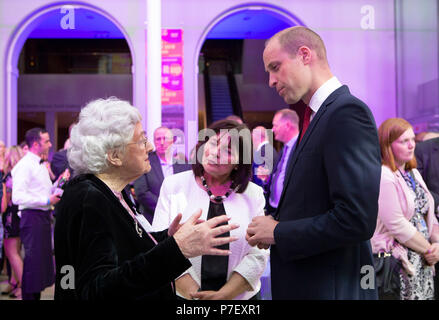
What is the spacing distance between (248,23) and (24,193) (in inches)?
249

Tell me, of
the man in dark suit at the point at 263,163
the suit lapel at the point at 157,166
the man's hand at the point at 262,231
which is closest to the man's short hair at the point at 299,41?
the man's hand at the point at 262,231

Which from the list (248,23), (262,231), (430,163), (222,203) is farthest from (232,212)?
(248,23)

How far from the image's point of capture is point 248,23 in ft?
28.7

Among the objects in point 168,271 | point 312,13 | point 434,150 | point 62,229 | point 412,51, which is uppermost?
point 312,13

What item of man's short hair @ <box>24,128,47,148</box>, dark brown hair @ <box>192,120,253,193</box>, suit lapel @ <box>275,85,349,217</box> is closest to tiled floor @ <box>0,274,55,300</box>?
man's short hair @ <box>24,128,47,148</box>

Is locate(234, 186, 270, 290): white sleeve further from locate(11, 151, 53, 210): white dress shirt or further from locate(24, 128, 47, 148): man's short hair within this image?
locate(24, 128, 47, 148): man's short hair

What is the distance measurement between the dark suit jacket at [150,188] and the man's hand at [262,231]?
233 centimetres

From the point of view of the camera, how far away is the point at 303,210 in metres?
1.28

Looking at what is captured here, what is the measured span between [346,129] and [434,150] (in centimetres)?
296

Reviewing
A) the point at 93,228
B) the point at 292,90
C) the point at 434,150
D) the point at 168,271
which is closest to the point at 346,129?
the point at 292,90

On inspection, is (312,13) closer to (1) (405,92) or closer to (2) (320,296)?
(1) (405,92)

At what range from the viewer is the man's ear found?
1.37 metres

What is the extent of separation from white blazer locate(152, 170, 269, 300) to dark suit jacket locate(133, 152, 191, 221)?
1.65 m

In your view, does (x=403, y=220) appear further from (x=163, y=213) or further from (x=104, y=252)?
(x=104, y=252)
